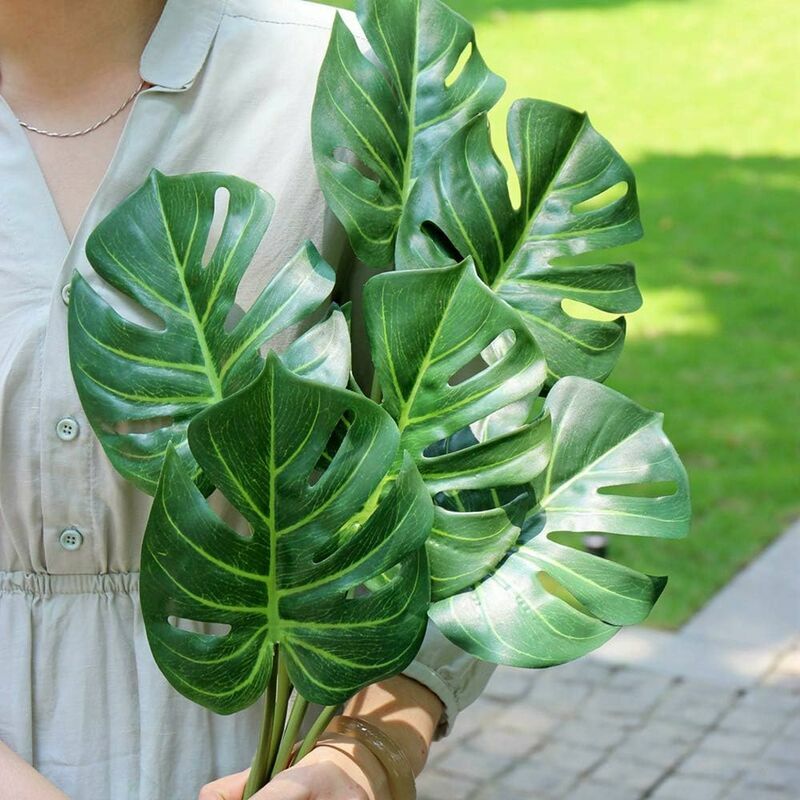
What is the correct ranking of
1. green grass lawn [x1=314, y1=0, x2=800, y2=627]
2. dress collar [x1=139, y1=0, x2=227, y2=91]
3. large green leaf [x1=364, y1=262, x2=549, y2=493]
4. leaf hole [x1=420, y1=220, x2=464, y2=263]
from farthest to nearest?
green grass lawn [x1=314, y1=0, x2=800, y2=627] → dress collar [x1=139, y1=0, x2=227, y2=91] → leaf hole [x1=420, y1=220, x2=464, y2=263] → large green leaf [x1=364, y1=262, x2=549, y2=493]

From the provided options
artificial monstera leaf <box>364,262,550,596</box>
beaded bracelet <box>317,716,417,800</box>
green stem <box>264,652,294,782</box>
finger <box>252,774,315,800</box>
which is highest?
artificial monstera leaf <box>364,262,550,596</box>

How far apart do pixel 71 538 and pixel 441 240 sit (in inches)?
18.9

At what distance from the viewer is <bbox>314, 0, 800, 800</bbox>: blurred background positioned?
4.09m

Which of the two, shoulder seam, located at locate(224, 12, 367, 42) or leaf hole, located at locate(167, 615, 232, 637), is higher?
shoulder seam, located at locate(224, 12, 367, 42)

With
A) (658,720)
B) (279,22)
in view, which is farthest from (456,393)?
(658,720)

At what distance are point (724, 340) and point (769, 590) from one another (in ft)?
6.01

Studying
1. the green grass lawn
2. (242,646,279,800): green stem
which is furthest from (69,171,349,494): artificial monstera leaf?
the green grass lawn

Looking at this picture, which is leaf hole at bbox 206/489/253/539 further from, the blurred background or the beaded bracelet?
the blurred background

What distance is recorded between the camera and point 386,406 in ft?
4.39

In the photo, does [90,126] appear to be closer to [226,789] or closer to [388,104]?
[388,104]

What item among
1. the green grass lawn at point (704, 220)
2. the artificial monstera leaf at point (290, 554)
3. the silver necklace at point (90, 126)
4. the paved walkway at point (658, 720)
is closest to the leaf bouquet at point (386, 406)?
the artificial monstera leaf at point (290, 554)

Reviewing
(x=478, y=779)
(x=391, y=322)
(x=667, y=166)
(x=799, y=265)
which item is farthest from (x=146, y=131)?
(x=667, y=166)

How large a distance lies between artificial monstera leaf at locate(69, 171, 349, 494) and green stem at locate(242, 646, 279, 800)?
20 cm

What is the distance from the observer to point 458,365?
130 cm
